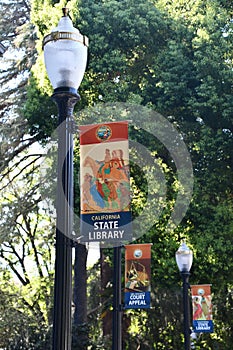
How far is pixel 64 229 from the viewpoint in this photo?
5.26 m

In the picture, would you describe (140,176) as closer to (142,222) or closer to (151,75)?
(142,222)

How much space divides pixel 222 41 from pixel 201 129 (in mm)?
2773

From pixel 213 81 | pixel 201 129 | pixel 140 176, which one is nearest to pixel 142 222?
pixel 140 176

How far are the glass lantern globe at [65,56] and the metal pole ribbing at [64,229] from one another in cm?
10

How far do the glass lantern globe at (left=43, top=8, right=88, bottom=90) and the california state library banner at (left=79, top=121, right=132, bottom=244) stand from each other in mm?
899

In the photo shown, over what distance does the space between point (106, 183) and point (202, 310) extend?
36.7 feet

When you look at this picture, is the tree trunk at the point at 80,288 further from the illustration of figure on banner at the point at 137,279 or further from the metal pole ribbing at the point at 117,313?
the metal pole ribbing at the point at 117,313

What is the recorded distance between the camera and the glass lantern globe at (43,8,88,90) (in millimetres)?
5484

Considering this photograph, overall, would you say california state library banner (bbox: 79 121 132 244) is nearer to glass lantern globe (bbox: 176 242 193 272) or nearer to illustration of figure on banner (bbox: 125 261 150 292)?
illustration of figure on banner (bbox: 125 261 150 292)

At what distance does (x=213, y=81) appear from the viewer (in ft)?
63.4

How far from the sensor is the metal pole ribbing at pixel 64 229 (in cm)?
500

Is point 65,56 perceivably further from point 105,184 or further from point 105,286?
point 105,286

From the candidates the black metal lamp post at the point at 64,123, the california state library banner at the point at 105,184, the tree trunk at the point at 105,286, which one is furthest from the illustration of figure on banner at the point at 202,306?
the black metal lamp post at the point at 64,123

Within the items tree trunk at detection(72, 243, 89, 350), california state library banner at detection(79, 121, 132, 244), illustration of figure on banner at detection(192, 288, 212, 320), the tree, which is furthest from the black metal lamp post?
tree trunk at detection(72, 243, 89, 350)
